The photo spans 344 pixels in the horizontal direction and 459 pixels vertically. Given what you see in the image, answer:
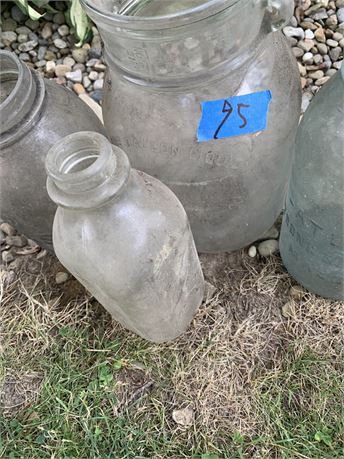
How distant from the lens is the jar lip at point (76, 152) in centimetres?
77

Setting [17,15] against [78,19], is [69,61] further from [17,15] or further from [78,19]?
[17,15]

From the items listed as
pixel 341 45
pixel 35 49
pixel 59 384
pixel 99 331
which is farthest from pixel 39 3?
pixel 59 384

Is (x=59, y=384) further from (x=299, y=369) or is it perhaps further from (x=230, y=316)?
(x=299, y=369)

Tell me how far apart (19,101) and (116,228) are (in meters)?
0.34

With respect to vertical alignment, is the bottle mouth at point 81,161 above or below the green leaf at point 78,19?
above

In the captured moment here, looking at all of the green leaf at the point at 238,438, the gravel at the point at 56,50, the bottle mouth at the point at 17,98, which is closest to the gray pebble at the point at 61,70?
the gravel at the point at 56,50

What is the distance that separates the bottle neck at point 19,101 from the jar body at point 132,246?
22 centimetres

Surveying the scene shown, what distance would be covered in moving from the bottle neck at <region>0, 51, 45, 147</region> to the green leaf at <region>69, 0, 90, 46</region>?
0.67 m

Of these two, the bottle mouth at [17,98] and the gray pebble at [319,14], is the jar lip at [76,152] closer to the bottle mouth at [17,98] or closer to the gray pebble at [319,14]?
the bottle mouth at [17,98]

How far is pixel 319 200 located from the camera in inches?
40.1

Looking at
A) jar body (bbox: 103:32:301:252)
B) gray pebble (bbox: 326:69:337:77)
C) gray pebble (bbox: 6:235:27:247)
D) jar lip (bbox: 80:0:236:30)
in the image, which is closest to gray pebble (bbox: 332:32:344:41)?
gray pebble (bbox: 326:69:337:77)

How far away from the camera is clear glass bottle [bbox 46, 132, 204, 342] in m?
0.80

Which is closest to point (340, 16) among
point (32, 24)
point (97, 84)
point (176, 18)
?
point (97, 84)

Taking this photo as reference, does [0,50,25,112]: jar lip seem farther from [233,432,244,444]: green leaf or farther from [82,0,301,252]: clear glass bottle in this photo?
[233,432,244,444]: green leaf
